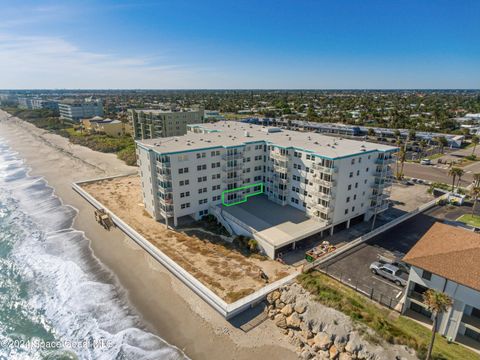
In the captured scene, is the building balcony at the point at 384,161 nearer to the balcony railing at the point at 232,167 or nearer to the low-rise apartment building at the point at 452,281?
the low-rise apartment building at the point at 452,281

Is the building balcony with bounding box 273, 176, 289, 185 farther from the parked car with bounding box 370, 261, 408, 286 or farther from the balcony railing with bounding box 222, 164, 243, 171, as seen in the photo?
the parked car with bounding box 370, 261, 408, 286

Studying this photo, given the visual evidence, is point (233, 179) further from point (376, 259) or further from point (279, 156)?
point (376, 259)

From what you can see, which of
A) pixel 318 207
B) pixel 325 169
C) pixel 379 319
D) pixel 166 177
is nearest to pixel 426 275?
pixel 379 319

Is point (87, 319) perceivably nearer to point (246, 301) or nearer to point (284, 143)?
point (246, 301)

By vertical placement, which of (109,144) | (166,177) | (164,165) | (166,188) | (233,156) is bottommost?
(109,144)

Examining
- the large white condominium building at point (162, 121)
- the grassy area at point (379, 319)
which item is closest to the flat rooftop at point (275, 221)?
the grassy area at point (379, 319)

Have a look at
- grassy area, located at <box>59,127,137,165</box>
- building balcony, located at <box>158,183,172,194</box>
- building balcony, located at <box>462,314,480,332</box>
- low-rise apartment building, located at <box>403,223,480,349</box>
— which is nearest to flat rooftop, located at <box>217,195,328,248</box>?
building balcony, located at <box>158,183,172,194</box>

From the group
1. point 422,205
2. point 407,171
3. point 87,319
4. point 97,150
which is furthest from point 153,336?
point 97,150
